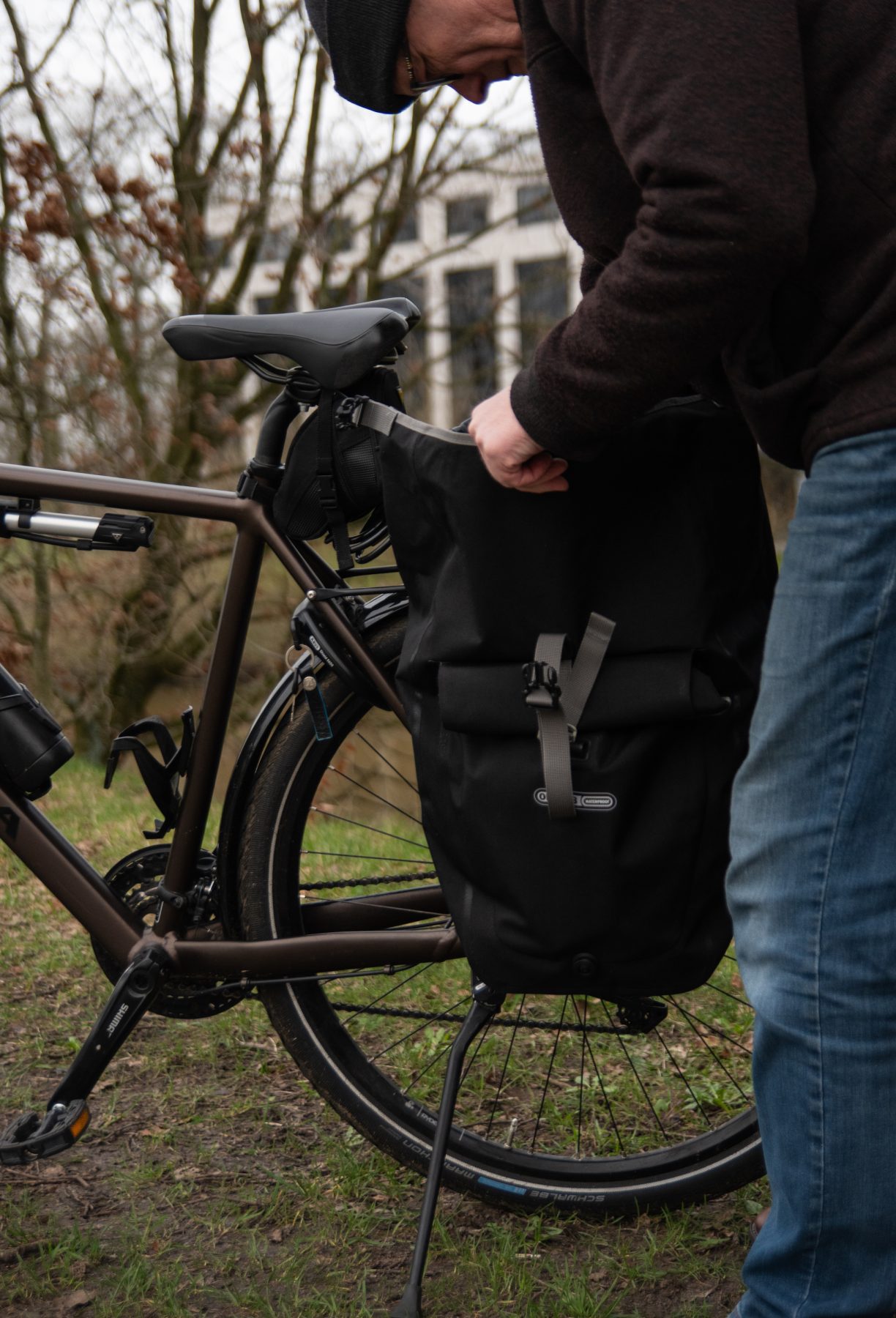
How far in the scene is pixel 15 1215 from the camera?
2240 millimetres

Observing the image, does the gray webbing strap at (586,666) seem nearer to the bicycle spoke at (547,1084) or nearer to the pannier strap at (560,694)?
the pannier strap at (560,694)

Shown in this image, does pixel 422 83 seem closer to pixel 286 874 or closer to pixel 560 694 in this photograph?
pixel 560 694

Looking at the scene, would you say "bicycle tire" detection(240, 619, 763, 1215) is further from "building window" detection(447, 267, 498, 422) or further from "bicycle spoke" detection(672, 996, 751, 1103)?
"building window" detection(447, 267, 498, 422)

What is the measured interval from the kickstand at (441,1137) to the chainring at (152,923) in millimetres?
381

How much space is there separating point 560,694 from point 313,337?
0.70 metres

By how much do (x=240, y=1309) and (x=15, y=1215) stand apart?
1.59 ft

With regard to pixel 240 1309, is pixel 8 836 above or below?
above

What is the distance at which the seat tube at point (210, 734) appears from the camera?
2158 mm

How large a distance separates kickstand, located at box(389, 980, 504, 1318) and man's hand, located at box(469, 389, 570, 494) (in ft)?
2.68

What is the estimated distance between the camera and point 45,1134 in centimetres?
207

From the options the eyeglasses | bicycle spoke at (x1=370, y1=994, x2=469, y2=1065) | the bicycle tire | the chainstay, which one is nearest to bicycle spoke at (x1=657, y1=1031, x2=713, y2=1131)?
the bicycle tire

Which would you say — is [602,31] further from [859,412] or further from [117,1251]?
[117,1251]

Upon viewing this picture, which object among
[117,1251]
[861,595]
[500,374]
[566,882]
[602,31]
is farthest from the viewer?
[500,374]

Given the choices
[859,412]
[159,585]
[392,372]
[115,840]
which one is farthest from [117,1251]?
[159,585]
